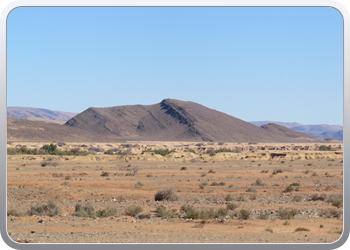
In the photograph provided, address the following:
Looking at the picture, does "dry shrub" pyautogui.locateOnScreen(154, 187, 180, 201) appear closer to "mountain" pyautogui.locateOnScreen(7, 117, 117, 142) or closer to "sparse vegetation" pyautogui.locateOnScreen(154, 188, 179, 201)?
"sparse vegetation" pyautogui.locateOnScreen(154, 188, 179, 201)

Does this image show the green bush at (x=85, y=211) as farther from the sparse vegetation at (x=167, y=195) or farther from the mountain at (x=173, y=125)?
the mountain at (x=173, y=125)

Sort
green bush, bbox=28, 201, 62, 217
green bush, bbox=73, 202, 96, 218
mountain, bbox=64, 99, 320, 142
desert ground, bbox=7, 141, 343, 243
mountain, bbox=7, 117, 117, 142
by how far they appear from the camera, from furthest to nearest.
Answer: mountain, bbox=64, 99, 320, 142
mountain, bbox=7, 117, 117, 142
green bush, bbox=28, 201, 62, 217
green bush, bbox=73, 202, 96, 218
desert ground, bbox=7, 141, 343, 243

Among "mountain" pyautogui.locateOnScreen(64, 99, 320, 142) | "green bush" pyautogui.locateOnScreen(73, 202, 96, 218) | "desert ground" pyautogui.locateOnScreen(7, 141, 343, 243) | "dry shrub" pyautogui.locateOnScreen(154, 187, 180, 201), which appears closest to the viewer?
"desert ground" pyautogui.locateOnScreen(7, 141, 343, 243)

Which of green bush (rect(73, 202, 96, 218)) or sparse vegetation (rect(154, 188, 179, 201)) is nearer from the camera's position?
green bush (rect(73, 202, 96, 218))

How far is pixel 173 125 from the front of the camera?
180000mm

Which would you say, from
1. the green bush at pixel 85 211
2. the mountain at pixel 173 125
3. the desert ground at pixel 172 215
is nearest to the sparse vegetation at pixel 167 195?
the desert ground at pixel 172 215

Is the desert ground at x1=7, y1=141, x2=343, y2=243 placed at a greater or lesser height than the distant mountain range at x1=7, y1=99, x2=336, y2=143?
lesser

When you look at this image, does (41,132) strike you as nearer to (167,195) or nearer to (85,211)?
(167,195)

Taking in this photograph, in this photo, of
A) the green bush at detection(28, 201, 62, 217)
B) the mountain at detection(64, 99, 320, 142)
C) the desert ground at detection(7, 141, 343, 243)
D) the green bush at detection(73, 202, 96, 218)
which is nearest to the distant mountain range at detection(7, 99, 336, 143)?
the mountain at detection(64, 99, 320, 142)

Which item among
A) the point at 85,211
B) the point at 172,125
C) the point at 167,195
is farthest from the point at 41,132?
the point at 85,211

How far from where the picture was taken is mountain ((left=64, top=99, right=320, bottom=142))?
170875mm

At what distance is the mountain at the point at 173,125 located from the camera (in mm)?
170875
